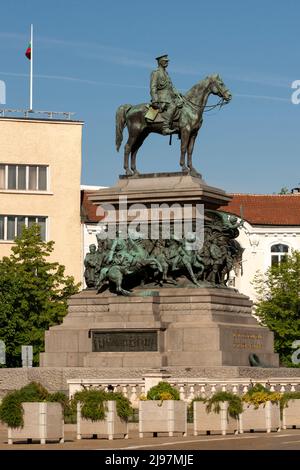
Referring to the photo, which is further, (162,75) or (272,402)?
(162,75)

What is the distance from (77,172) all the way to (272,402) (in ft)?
204

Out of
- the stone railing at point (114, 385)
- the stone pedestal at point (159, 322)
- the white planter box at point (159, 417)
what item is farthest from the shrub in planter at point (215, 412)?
the stone pedestal at point (159, 322)

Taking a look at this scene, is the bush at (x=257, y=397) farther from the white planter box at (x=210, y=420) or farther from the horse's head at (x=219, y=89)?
the horse's head at (x=219, y=89)

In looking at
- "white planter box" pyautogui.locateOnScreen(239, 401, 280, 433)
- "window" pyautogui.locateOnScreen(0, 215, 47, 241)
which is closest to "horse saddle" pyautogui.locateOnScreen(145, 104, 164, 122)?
"white planter box" pyautogui.locateOnScreen(239, 401, 280, 433)

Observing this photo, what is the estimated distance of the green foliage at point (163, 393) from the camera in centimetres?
3709

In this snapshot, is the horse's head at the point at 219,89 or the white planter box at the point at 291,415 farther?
the horse's head at the point at 219,89

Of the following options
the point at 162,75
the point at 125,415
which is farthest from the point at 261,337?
the point at 125,415

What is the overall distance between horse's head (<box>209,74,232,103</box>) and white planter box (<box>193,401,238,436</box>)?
19.1m

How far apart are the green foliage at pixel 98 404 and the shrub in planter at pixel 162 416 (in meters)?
0.54

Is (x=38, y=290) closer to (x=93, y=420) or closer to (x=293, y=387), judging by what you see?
(x=293, y=387)

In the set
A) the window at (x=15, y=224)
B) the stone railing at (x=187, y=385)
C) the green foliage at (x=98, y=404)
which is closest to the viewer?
the green foliage at (x=98, y=404)

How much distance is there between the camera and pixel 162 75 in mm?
54656

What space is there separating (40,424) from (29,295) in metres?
50.3

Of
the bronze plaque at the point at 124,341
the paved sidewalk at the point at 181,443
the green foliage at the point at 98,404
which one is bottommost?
Result: the paved sidewalk at the point at 181,443
